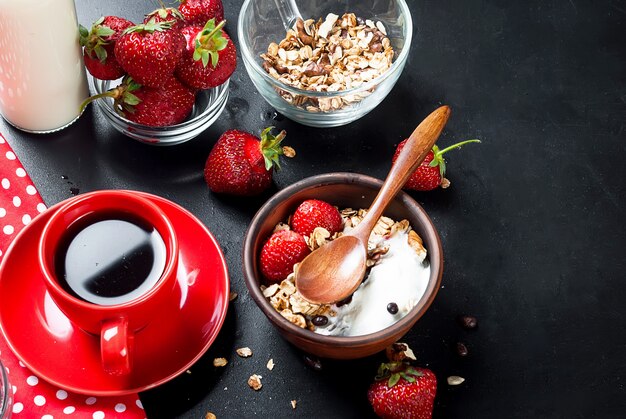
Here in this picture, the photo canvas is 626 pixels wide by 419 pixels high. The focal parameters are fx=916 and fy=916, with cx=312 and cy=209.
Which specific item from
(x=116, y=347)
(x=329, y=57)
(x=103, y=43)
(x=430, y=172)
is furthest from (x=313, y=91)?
(x=116, y=347)

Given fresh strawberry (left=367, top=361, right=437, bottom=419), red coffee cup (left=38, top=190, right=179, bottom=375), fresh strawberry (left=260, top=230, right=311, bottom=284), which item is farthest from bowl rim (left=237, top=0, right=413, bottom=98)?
fresh strawberry (left=367, top=361, right=437, bottom=419)

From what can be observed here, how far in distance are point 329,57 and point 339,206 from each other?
0.32 meters

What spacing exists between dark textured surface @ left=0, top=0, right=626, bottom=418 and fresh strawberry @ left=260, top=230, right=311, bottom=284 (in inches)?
4.4

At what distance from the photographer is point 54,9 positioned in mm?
1473

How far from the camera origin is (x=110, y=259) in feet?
4.41

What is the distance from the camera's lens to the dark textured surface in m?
1.49

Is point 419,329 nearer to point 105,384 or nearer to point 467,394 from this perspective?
point 467,394

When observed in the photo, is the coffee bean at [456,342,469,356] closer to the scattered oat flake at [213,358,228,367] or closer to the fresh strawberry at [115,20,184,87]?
the scattered oat flake at [213,358,228,367]

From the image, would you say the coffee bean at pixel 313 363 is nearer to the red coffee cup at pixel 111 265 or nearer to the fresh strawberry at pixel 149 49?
the red coffee cup at pixel 111 265

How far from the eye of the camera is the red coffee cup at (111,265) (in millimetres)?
1273

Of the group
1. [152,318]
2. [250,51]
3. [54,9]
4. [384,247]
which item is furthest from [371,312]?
[54,9]

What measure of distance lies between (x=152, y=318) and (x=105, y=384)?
4.7 inches

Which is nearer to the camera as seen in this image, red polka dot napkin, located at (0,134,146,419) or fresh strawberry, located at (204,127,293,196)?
red polka dot napkin, located at (0,134,146,419)

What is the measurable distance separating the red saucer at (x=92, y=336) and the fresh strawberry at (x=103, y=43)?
0.27 meters
